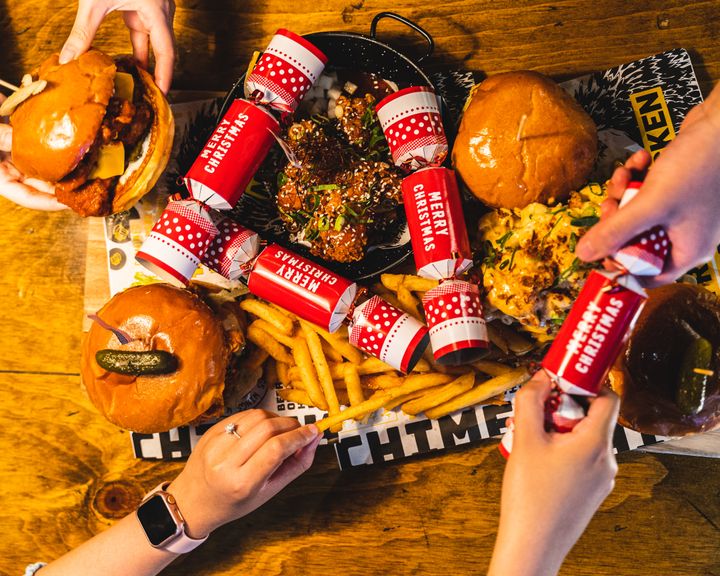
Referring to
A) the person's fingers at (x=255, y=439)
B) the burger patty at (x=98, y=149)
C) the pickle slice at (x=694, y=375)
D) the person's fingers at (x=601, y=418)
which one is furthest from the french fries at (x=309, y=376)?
the pickle slice at (x=694, y=375)

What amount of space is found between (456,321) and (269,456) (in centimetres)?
84

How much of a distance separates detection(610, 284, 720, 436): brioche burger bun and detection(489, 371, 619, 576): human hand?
518mm

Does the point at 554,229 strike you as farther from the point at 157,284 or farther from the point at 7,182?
the point at 7,182

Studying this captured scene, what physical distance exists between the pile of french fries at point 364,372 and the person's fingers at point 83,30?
122 cm

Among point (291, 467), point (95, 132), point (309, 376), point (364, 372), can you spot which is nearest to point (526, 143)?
point (364, 372)

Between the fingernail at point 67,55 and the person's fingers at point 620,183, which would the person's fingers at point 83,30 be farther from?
the person's fingers at point 620,183

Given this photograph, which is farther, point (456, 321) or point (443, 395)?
point (443, 395)

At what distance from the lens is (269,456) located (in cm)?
215

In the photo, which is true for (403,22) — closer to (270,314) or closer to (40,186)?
(270,314)

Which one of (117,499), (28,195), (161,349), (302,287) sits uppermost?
(28,195)

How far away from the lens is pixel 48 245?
3018 mm

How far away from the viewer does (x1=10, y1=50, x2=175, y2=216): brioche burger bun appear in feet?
7.59

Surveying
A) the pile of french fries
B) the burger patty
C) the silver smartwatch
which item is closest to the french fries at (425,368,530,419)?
the pile of french fries

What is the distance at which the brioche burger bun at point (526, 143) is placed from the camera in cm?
228
